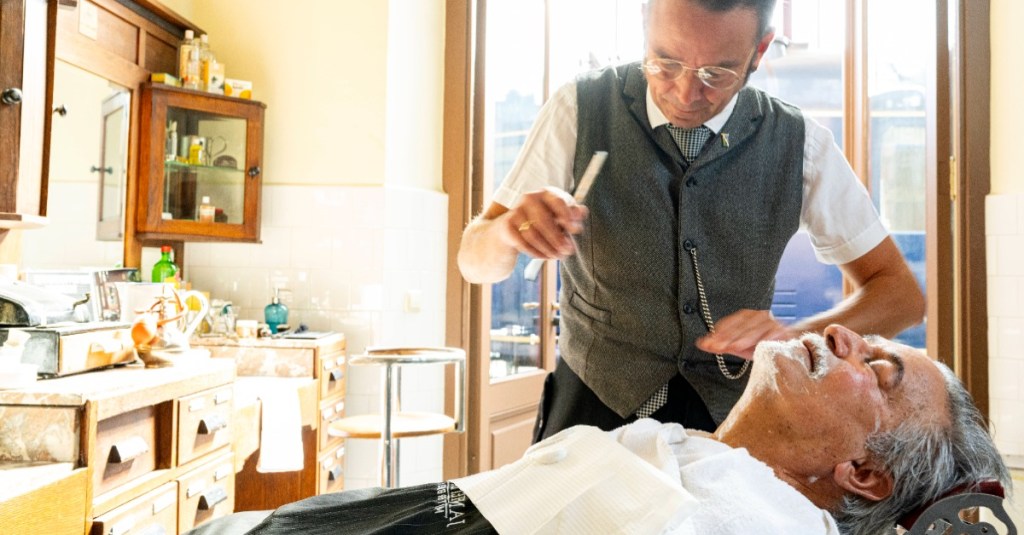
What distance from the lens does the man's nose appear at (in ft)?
5.29

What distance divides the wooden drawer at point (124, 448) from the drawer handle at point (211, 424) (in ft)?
0.54

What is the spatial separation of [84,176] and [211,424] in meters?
1.17

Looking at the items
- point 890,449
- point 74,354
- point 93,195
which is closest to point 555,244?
point 890,449

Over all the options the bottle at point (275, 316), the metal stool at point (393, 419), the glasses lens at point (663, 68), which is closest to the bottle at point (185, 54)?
the bottle at point (275, 316)

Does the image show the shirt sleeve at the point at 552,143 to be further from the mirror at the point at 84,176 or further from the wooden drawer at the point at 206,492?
the mirror at the point at 84,176

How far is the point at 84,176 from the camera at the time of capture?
2.99 metres

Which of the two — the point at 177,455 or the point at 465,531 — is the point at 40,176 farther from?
the point at 465,531

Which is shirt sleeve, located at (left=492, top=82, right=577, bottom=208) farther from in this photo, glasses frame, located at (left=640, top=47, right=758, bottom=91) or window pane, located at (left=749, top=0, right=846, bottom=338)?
window pane, located at (left=749, top=0, right=846, bottom=338)

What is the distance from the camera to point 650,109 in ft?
5.83

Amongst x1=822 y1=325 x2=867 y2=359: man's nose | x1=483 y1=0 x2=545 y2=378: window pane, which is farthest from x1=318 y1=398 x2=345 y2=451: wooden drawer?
x1=822 y1=325 x2=867 y2=359: man's nose

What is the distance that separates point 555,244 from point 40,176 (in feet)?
5.82

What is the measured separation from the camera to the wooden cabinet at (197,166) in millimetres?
3406

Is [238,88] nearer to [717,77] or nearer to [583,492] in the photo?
[717,77]

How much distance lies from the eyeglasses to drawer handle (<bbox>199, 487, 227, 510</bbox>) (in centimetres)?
158
